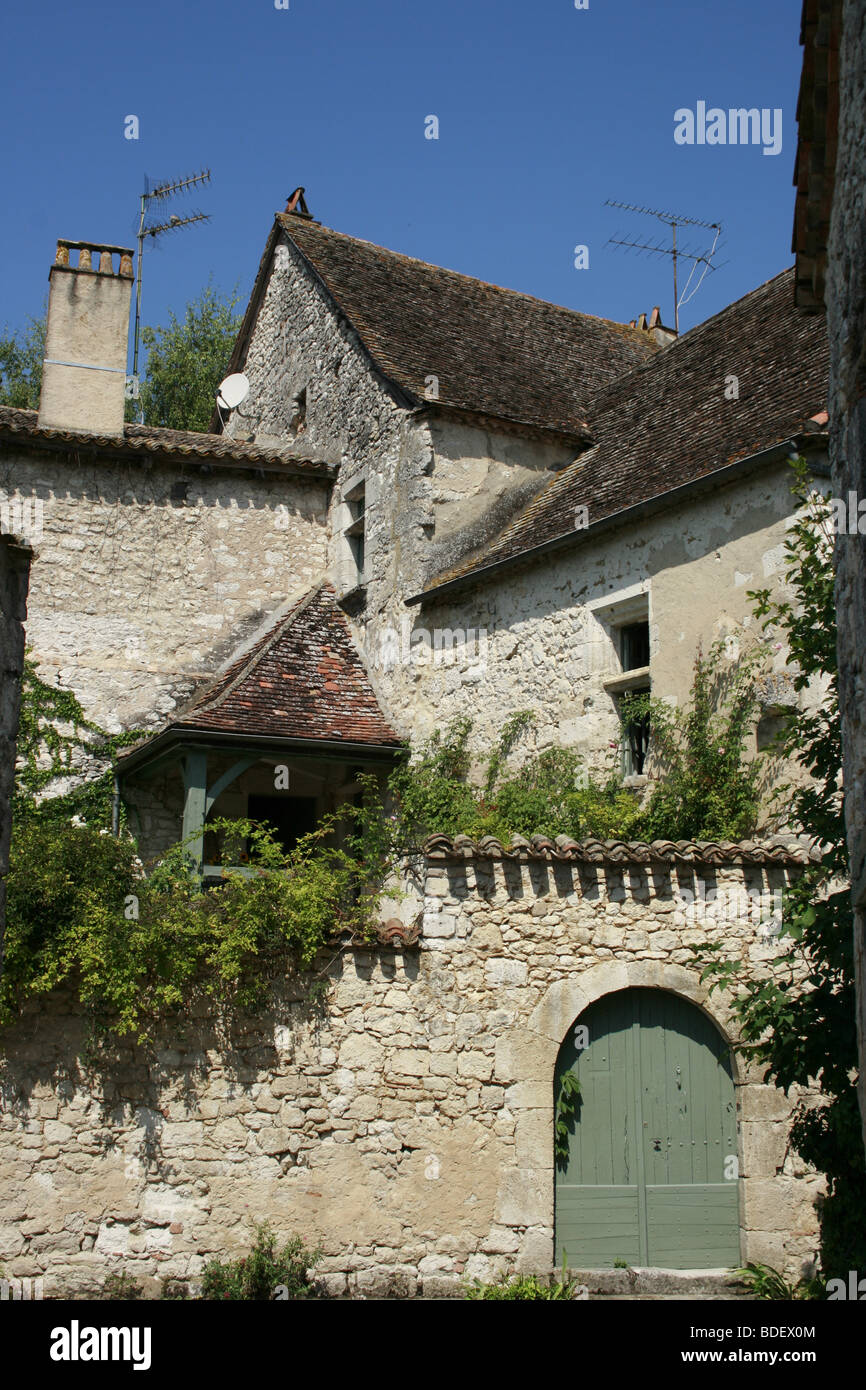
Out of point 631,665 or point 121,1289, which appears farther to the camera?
point 631,665

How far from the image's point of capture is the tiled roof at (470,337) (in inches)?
549

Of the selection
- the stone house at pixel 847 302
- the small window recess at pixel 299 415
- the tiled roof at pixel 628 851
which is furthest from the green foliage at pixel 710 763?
the small window recess at pixel 299 415

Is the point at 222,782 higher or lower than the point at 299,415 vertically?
lower

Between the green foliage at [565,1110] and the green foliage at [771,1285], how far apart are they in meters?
1.41

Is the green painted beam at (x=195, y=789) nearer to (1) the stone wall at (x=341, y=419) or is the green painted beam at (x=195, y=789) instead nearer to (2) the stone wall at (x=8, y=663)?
(1) the stone wall at (x=341, y=419)

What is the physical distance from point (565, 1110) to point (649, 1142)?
2.20 ft

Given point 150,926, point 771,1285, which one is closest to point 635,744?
point 771,1285

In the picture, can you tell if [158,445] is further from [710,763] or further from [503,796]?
[710,763]

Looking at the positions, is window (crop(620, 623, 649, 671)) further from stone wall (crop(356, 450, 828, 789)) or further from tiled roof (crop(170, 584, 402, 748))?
tiled roof (crop(170, 584, 402, 748))

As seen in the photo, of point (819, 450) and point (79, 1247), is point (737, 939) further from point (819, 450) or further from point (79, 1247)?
point (79, 1247)

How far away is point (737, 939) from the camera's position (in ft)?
29.5

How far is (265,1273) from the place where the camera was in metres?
7.65

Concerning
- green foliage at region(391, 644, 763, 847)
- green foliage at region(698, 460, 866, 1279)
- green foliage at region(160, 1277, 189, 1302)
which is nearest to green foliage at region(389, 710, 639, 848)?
green foliage at region(391, 644, 763, 847)

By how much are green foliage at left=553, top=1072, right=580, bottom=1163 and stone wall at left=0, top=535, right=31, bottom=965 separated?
Answer: 5800 millimetres
